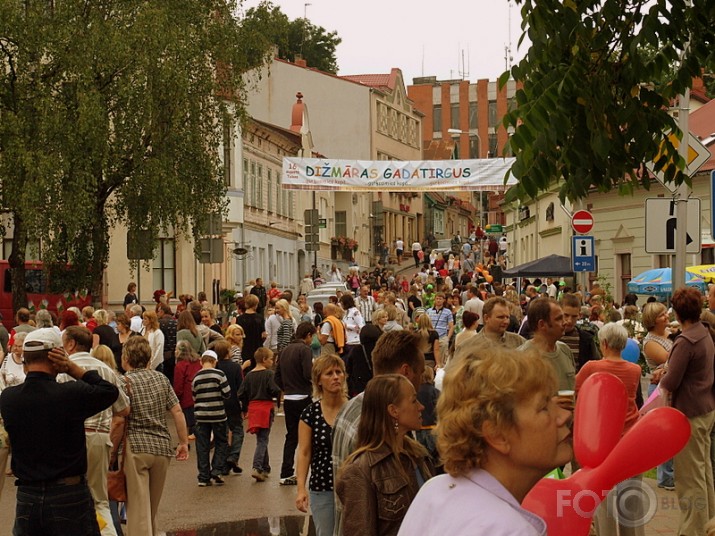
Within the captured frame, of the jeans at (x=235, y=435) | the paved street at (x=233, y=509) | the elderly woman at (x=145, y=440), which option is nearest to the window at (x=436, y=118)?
the paved street at (x=233, y=509)

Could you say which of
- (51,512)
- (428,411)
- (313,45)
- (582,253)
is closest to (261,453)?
(428,411)

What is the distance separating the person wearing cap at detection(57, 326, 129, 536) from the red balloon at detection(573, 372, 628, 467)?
670 centimetres

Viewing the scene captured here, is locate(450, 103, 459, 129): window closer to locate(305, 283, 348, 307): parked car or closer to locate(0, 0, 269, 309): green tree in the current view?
locate(305, 283, 348, 307): parked car

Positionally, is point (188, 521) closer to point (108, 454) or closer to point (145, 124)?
point (108, 454)

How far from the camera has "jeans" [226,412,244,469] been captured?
1558 centimetres

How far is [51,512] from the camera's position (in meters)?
7.82

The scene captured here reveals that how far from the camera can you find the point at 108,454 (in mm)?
10242

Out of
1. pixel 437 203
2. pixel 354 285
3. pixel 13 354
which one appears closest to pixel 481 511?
pixel 13 354

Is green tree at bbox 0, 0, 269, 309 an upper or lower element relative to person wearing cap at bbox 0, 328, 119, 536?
upper

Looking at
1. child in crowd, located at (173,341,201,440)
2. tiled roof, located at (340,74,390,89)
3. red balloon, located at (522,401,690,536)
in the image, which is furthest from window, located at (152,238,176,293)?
tiled roof, located at (340,74,390,89)

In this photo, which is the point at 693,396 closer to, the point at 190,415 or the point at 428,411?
the point at 428,411

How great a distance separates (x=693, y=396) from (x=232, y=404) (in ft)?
22.7

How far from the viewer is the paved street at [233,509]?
11633 mm

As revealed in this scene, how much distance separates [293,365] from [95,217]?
16.1 meters
